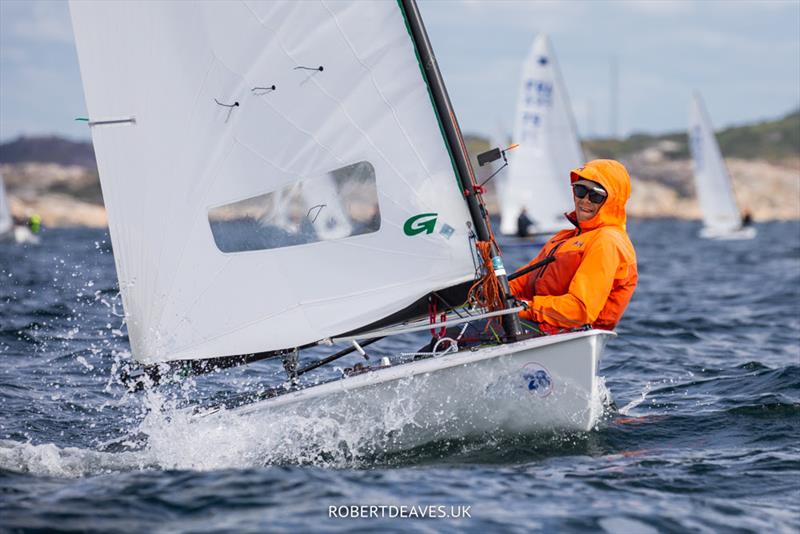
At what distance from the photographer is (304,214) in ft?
17.0

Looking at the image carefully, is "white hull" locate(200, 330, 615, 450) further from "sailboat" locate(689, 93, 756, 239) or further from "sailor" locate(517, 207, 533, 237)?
"sailboat" locate(689, 93, 756, 239)

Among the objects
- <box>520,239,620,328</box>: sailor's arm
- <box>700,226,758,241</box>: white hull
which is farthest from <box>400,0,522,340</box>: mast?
<box>700,226,758,241</box>: white hull

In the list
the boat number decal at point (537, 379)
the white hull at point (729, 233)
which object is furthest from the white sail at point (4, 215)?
the boat number decal at point (537, 379)

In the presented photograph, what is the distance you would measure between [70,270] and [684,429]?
15093mm

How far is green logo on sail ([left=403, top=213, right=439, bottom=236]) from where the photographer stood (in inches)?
203

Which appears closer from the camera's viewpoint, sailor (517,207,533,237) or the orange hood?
the orange hood

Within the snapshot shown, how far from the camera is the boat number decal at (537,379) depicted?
4.87 metres

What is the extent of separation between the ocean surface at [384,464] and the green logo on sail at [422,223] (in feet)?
3.21

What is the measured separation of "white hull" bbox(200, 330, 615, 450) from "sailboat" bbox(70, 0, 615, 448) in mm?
10

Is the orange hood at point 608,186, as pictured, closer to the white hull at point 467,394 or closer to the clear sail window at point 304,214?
the white hull at point 467,394

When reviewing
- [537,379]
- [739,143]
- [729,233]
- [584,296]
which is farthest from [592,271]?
[739,143]

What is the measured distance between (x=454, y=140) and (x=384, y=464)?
1.72 m

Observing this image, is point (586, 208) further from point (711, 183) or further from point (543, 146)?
point (711, 183)

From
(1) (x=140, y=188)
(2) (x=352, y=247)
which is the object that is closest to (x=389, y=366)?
(2) (x=352, y=247)
